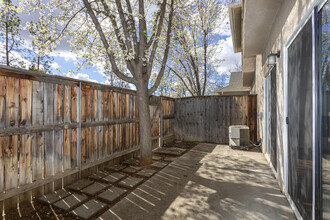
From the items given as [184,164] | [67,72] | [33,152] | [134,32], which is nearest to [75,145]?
[33,152]

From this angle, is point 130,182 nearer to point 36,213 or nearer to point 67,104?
point 36,213

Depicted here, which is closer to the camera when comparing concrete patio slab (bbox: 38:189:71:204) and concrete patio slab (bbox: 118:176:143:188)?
concrete patio slab (bbox: 38:189:71:204)

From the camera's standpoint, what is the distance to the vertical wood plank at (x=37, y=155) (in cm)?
246

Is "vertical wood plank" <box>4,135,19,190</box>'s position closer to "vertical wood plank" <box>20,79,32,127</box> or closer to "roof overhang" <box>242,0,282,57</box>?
"vertical wood plank" <box>20,79,32,127</box>

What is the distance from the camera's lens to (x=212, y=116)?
6.70 metres

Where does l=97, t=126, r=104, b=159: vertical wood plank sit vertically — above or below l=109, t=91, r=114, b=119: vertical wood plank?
below

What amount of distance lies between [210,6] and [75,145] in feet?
29.8

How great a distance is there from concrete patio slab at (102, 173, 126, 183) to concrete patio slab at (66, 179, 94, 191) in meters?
0.28

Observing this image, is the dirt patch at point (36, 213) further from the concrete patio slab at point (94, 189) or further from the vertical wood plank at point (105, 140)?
the vertical wood plank at point (105, 140)

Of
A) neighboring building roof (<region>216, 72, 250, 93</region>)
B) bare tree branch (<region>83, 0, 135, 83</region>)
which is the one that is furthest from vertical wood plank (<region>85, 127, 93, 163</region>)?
neighboring building roof (<region>216, 72, 250, 93</region>)

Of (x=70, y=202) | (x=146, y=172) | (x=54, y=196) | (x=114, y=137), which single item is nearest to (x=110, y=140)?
(x=114, y=137)

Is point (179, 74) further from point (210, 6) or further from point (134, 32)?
point (134, 32)

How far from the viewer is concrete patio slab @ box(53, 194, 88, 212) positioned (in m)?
2.25

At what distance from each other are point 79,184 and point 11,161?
45.4 inches
